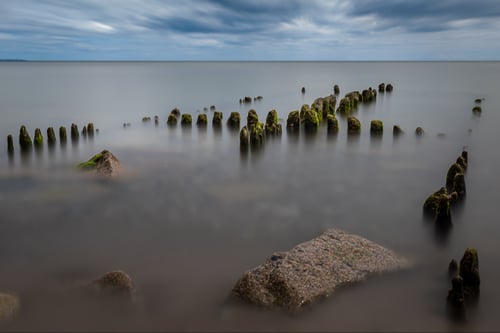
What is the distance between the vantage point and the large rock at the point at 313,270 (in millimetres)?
7660

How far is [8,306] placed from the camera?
7.73 meters

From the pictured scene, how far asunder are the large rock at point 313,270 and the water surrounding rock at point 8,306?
4.11 metres

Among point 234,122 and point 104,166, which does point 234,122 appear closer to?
point 234,122

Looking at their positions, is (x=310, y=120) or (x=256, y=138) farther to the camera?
(x=310, y=120)

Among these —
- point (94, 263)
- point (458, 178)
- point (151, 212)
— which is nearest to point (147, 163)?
point (151, 212)

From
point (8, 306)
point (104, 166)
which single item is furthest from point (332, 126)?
point (8, 306)

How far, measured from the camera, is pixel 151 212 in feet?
41.9

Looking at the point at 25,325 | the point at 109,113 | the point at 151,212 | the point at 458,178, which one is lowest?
the point at 25,325

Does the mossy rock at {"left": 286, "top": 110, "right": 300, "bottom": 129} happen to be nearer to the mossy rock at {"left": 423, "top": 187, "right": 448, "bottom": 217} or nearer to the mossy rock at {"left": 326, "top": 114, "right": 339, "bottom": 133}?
the mossy rock at {"left": 326, "top": 114, "right": 339, "bottom": 133}

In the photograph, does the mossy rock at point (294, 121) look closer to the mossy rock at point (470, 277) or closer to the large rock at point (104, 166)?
the large rock at point (104, 166)

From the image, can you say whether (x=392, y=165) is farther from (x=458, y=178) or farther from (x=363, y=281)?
(x=363, y=281)

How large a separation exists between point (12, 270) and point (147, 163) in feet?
32.2

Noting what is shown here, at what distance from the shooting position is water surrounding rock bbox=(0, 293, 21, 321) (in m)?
7.57

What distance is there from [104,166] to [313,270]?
36.0 feet
